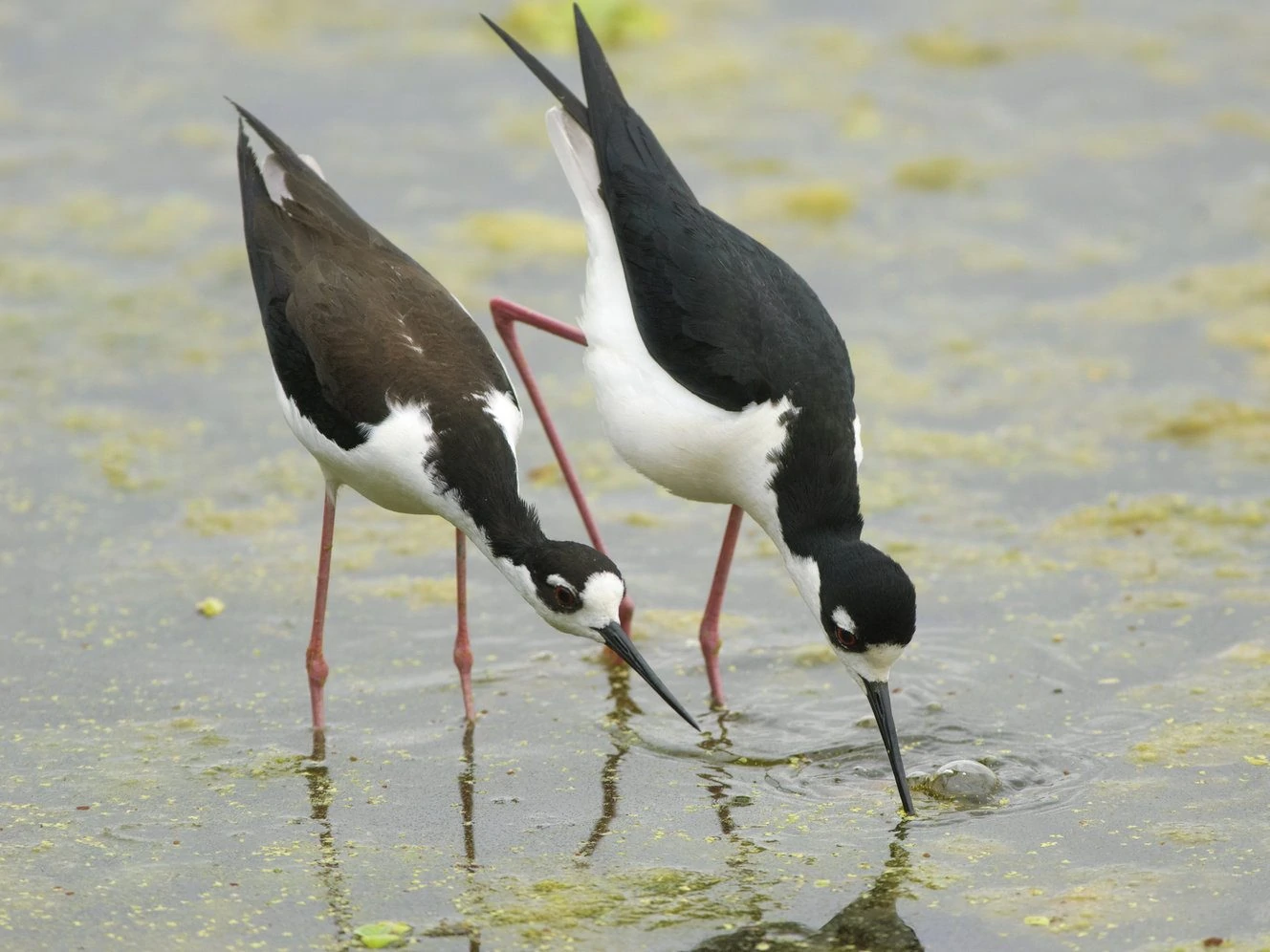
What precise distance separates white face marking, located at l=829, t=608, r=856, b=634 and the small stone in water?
15.8 inches

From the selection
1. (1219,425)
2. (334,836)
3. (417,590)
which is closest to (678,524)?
(417,590)

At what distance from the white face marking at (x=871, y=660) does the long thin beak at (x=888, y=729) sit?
0.02m

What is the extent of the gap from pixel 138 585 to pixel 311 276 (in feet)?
3.91

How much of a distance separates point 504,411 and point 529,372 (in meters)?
0.90

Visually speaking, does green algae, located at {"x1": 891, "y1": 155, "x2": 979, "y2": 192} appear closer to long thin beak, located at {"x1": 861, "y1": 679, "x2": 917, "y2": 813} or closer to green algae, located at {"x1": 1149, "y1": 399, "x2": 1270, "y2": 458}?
green algae, located at {"x1": 1149, "y1": 399, "x2": 1270, "y2": 458}

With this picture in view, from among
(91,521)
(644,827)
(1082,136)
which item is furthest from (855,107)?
(644,827)

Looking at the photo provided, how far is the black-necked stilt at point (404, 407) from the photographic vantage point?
13.5 ft

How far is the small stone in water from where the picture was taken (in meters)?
3.99

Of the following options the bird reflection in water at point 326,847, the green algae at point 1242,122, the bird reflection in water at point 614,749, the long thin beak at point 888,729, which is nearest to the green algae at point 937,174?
the green algae at point 1242,122

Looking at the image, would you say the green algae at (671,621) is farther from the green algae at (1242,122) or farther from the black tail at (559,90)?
the green algae at (1242,122)

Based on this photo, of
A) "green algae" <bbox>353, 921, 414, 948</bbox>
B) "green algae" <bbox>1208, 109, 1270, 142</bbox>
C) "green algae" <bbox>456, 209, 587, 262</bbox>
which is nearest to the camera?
"green algae" <bbox>353, 921, 414, 948</bbox>

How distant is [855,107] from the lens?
8.50 meters

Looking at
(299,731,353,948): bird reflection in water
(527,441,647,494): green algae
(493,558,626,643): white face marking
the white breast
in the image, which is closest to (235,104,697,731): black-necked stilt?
(493,558,626,643): white face marking

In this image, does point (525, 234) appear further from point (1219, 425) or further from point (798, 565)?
point (798, 565)
